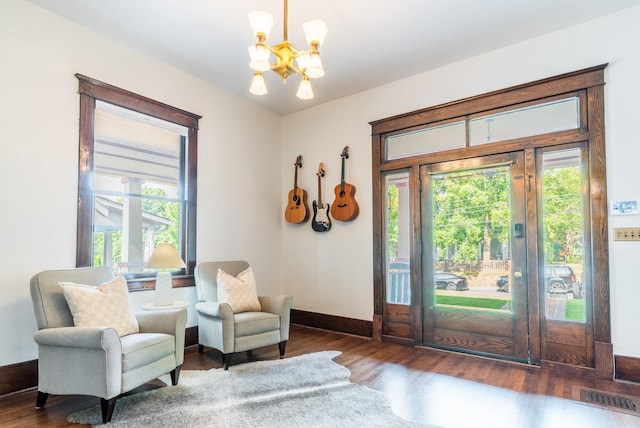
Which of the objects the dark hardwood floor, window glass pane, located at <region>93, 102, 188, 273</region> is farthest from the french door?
window glass pane, located at <region>93, 102, 188, 273</region>

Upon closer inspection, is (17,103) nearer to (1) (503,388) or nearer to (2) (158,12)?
(2) (158,12)

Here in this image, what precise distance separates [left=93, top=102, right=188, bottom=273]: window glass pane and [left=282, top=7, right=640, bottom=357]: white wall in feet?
5.68

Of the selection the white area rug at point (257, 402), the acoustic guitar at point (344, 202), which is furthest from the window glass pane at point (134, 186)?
the acoustic guitar at point (344, 202)

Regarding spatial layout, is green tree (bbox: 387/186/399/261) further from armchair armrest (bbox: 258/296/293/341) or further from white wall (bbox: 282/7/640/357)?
armchair armrest (bbox: 258/296/293/341)

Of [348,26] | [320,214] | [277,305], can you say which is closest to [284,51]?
[348,26]

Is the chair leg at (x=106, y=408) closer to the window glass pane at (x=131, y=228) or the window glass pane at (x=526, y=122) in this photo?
the window glass pane at (x=131, y=228)

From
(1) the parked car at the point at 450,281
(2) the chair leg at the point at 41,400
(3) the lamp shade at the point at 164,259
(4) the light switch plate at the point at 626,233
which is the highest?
(4) the light switch plate at the point at 626,233

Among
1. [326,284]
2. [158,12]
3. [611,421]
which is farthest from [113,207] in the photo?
[611,421]

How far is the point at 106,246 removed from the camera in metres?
3.42

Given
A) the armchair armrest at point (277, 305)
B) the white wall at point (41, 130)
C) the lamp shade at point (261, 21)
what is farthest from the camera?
the armchair armrest at point (277, 305)

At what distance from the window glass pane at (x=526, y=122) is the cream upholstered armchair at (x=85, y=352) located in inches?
138

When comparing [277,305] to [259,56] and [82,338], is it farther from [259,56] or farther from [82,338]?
[259,56]

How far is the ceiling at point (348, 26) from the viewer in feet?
9.55

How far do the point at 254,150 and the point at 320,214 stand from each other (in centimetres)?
127
